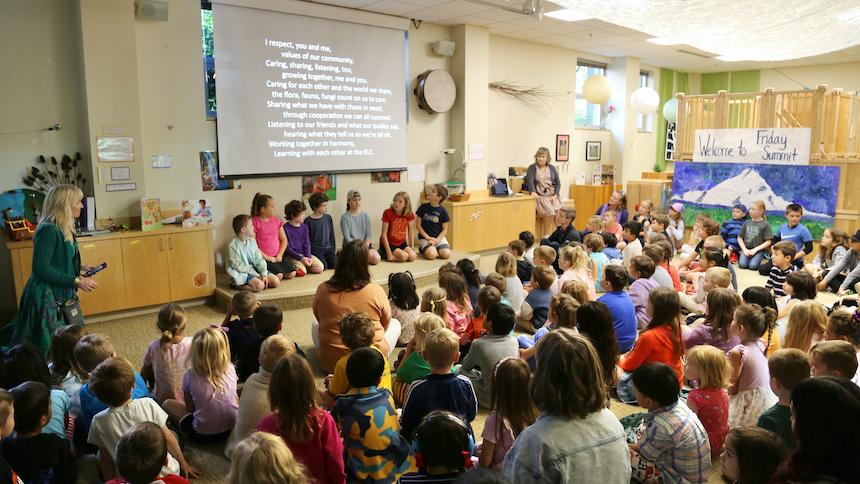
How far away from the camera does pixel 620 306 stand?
378cm

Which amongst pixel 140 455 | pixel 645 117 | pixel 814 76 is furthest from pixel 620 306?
pixel 814 76

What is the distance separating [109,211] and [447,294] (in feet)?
10.7

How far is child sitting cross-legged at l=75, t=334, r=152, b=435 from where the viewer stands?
262 centimetres

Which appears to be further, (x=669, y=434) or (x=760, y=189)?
(x=760, y=189)

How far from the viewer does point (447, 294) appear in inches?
160

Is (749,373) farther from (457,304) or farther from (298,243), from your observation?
(298,243)

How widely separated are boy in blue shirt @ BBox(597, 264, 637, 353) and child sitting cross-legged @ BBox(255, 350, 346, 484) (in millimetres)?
2151

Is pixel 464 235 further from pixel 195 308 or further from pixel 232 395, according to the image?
pixel 232 395

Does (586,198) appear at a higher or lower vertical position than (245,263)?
higher

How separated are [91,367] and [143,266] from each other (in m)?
2.74

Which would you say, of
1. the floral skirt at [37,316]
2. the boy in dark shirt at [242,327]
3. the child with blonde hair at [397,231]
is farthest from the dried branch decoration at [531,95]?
the floral skirt at [37,316]

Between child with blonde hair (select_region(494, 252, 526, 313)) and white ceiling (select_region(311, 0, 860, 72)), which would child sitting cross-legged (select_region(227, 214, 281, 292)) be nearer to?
child with blonde hair (select_region(494, 252, 526, 313))

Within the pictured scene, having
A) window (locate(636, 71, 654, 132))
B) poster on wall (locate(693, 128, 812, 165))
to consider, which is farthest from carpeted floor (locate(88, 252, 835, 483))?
window (locate(636, 71, 654, 132))

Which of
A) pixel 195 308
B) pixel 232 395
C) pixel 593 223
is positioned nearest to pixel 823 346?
pixel 232 395
